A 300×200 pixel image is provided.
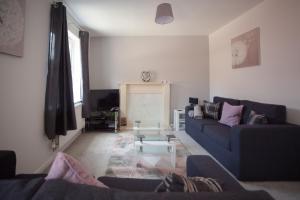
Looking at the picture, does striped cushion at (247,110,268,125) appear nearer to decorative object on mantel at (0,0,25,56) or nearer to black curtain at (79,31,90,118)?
decorative object on mantel at (0,0,25,56)

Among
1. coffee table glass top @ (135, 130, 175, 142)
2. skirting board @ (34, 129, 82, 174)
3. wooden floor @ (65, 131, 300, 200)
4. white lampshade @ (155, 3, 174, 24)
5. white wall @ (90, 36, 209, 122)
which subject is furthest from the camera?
white wall @ (90, 36, 209, 122)

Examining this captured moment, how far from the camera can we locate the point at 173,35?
562 centimetres

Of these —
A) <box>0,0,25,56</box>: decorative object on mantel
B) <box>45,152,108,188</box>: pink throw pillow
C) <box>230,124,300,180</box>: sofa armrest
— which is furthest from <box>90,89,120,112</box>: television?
<box>45,152,108,188</box>: pink throw pillow

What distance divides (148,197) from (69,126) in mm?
2952

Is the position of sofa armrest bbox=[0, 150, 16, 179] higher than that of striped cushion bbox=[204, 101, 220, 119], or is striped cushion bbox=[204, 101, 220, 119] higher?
striped cushion bbox=[204, 101, 220, 119]

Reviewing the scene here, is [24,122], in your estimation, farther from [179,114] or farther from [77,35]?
[179,114]

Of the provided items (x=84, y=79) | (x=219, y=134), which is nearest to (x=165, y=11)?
(x=219, y=134)

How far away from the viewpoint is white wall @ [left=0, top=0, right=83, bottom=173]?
1.96 meters

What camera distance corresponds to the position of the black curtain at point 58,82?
109 inches

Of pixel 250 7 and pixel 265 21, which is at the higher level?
pixel 250 7

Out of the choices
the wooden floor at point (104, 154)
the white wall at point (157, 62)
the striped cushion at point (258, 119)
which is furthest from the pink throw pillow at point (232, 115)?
the white wall at point (157, 62)

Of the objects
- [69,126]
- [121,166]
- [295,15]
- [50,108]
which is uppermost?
[295,15]

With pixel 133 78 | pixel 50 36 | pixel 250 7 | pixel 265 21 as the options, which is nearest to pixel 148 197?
pixel 50 36

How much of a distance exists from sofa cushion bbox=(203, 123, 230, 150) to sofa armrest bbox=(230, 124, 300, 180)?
0.31 m
